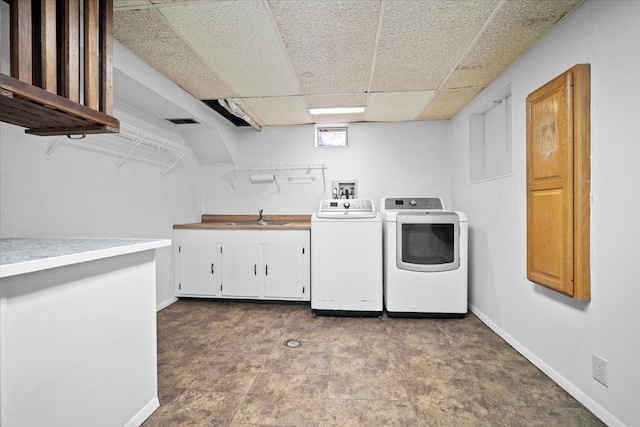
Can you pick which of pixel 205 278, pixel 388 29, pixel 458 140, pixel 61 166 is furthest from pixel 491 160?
pixel 61 166

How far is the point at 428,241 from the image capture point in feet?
9.53

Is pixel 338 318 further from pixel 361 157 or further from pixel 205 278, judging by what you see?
pixel 361 157

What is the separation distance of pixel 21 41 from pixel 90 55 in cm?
27

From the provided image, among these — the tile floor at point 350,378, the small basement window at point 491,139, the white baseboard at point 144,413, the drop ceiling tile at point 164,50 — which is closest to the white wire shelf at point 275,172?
the drop ceiling tile at point 164,50

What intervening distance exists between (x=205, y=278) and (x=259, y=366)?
166 centimetres

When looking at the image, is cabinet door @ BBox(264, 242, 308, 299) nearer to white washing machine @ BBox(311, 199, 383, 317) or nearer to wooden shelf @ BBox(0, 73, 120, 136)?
white washing machine @ BBox(311, 199, 383, 317)

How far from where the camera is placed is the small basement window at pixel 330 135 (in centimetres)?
392

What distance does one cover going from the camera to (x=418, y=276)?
114 inches

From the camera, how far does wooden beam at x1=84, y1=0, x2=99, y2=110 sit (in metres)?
1.29

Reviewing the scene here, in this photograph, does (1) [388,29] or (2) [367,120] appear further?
(2) [367,120]

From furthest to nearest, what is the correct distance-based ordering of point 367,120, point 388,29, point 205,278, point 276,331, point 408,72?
point 367,120
point 205,278
point 276,331
point 408,72
point 388,29

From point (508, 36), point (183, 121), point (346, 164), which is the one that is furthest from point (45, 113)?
point (346, 164)

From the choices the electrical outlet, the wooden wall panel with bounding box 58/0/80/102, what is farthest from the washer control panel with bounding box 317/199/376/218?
the wooden wall panel with bounding box 58/0/80/102

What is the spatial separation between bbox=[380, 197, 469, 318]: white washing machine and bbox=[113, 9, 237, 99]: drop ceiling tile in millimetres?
2067
